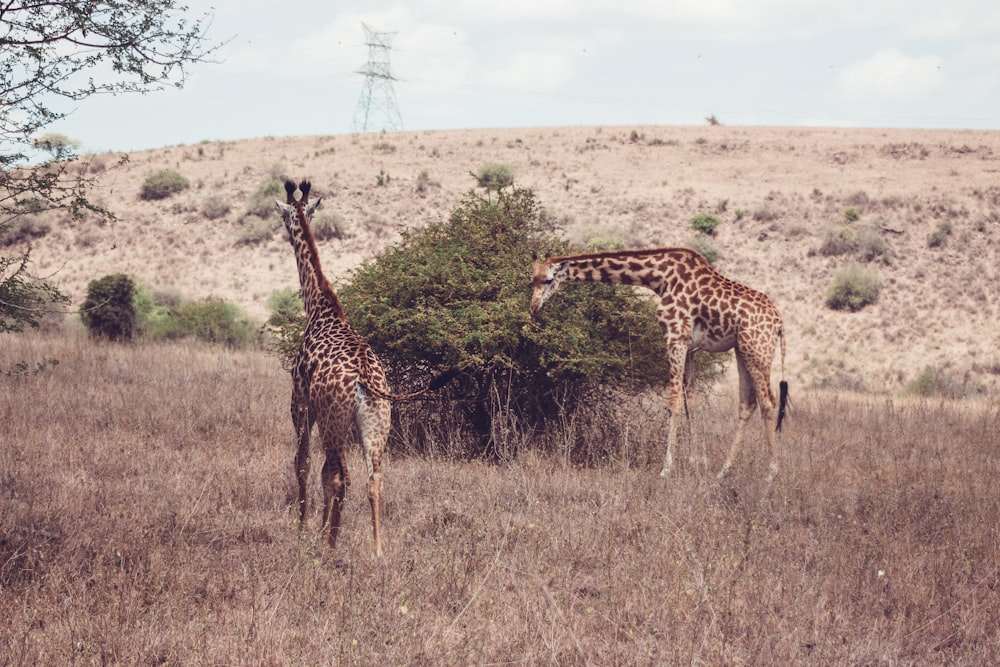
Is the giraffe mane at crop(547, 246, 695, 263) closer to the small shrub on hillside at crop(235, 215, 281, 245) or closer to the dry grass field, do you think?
the dry grass field

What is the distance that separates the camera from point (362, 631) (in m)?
4.87

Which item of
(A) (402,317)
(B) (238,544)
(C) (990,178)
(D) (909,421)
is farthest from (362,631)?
(C) (990,178)

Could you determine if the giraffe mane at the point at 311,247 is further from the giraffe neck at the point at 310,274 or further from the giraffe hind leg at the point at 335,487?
the giraffe hind leg at the point at 335,487

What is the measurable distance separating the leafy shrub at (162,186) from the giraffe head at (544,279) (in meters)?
41.3

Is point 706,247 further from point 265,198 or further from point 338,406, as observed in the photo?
point 338,406

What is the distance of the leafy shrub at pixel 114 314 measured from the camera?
20188 millimetres

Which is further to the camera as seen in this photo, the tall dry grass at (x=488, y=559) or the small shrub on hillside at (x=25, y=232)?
the small shrub on hillside at (x=25, y=232)

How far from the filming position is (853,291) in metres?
31.9

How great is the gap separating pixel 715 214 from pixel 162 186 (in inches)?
1110

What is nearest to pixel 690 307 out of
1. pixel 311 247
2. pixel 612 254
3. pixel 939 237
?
pixel 612 254

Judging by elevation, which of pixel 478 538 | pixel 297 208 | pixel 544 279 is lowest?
pixel 478 538

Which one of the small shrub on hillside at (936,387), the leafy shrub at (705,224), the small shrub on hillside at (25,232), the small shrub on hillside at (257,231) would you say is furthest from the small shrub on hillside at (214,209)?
the small shrub on hillside at (936,387)

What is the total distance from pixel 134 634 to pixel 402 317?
19.6ft

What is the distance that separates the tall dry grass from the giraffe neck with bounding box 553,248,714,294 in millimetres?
1816
